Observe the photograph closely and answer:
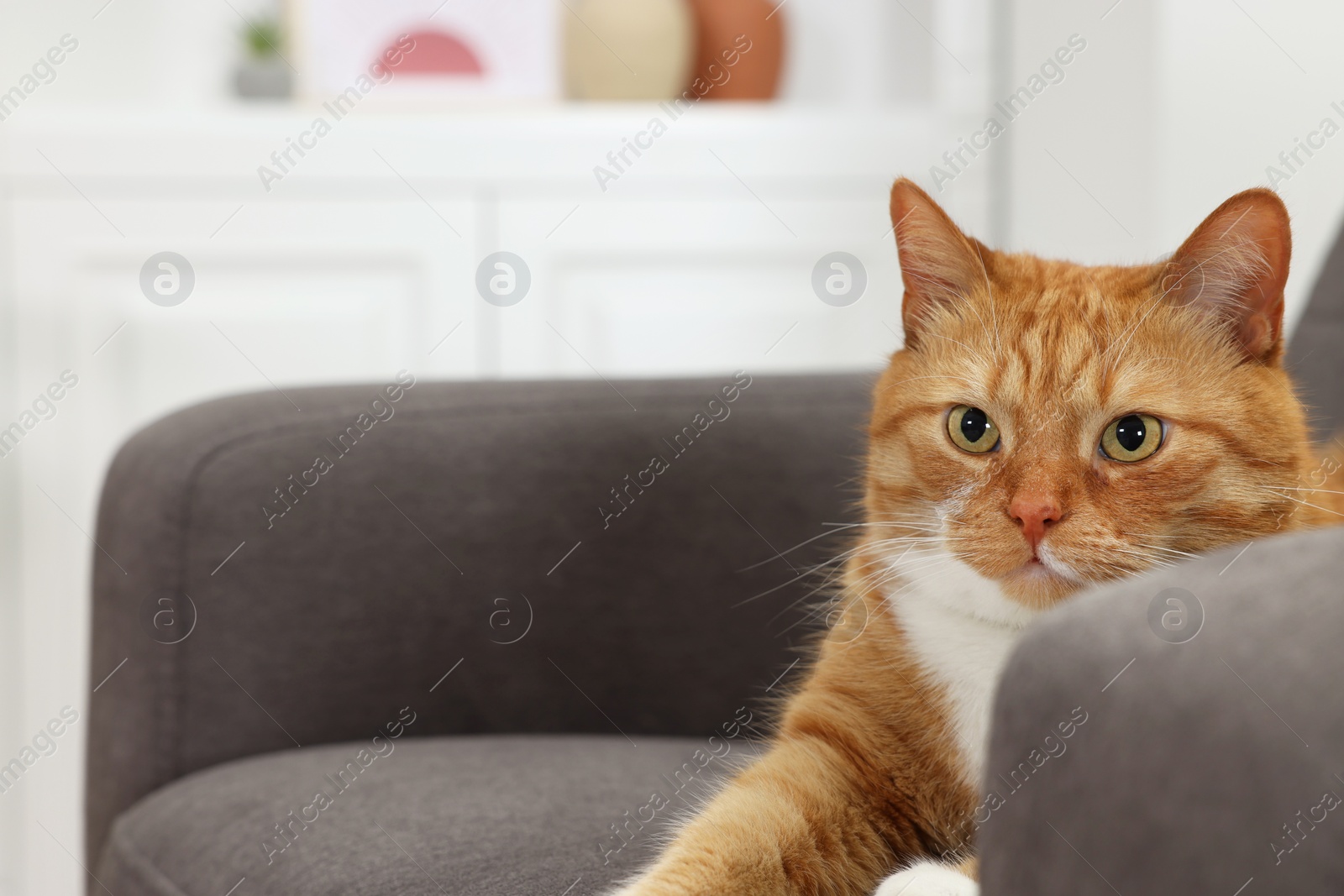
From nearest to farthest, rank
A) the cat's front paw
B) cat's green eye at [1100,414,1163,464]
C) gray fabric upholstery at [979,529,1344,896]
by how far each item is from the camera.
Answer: gray fabric upholstery at [979,529,1344,896] → the cat's front paw → cat's green eye at [1100,414,1163,464]

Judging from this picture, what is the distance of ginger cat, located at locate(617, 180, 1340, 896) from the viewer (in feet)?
2.81

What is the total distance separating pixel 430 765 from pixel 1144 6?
1.72 meters

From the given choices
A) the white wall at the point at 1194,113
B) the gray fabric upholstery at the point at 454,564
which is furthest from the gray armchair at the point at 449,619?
the white wall at the point at 1194,113

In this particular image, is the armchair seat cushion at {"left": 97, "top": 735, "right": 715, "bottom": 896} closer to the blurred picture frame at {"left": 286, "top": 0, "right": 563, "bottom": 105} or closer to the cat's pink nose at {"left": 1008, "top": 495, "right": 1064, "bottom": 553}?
the cat's pink nose at {"left": 1008, "top": 495, "right": 1064, "bottom": 553}

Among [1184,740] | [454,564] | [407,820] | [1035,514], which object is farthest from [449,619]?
[1184,740]

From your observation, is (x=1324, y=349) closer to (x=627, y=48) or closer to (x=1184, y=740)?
(x=1184, y=740)

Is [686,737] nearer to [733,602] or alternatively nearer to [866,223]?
[733,602]

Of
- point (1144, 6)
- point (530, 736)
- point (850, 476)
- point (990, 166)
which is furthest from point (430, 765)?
point (990, 166)

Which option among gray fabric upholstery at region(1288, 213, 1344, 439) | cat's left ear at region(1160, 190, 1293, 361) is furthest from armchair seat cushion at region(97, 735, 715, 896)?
gray fabric upholstery at region(1288, 213, 1344, 439)

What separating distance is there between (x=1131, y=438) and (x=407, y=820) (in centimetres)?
69

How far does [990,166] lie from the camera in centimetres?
253

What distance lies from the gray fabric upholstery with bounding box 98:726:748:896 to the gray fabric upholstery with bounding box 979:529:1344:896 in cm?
50

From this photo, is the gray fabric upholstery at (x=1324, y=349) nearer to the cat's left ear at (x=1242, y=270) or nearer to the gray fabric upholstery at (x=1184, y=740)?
the cat's left ear at (x=1242, y=270)

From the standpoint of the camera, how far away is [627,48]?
2.61 m
